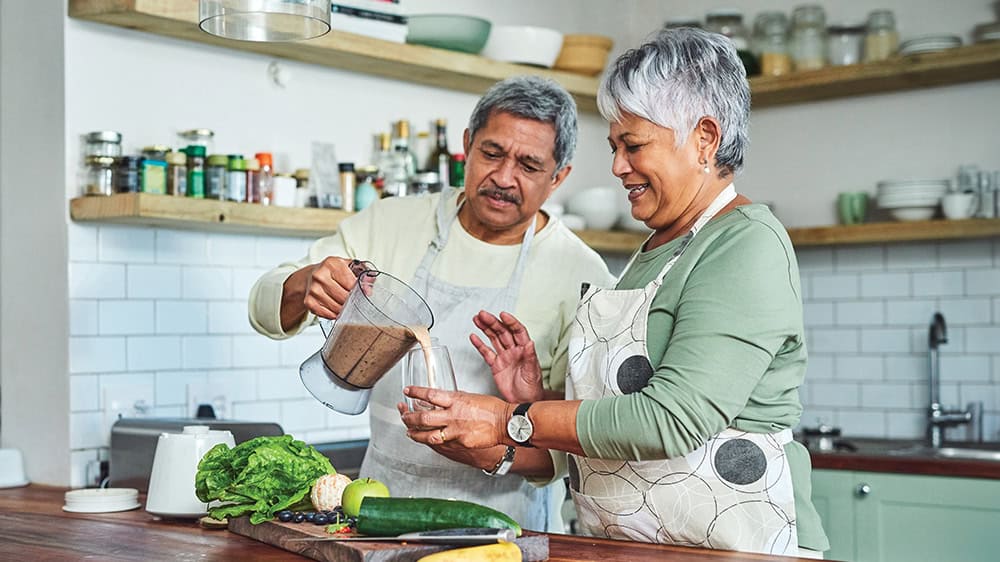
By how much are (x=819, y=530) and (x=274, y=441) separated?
3.38ft

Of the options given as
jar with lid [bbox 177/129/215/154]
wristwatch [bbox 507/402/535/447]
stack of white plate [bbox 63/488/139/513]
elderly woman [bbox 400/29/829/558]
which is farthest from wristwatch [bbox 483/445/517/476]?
jar with lid [bbox 177/129/215/154]

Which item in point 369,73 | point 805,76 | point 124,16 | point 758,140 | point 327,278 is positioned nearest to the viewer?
point 327,278

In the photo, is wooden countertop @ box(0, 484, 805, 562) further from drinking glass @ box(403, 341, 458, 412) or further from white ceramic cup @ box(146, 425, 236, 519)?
drinking glass @ box(403, 341, 458, 412)

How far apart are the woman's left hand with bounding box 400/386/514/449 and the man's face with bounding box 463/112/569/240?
2.50ft

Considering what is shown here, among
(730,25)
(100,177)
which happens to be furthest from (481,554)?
(730,25)

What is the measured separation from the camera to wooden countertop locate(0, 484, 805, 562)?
1.98 m

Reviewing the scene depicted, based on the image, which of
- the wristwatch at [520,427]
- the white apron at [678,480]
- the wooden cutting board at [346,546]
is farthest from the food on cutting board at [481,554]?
the white apron at [678,480]

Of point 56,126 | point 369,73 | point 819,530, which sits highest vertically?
point 369,73

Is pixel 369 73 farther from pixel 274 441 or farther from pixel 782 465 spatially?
pixel 782 465

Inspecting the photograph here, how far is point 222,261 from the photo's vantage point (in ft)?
12.3

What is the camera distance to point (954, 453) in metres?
4.21

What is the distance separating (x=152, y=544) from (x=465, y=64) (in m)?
2.43

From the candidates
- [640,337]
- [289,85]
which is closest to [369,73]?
[289,85]

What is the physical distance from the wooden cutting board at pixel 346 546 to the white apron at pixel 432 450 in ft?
1.70
